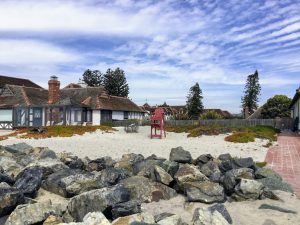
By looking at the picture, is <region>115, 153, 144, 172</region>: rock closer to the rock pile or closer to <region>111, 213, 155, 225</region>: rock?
the rock pile

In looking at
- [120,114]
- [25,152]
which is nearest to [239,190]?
[25,152]

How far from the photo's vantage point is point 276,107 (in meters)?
59.8

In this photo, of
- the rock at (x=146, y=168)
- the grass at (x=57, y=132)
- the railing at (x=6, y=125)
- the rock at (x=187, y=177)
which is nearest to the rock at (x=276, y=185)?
the rock at (x=187, y=177)

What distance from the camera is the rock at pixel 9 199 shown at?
770cm

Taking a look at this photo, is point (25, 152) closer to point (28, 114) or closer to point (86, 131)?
point (86, 131)

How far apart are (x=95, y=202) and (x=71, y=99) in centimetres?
3070

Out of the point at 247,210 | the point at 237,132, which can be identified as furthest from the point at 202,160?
the point at 237,132

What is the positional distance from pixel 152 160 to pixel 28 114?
27.2 m

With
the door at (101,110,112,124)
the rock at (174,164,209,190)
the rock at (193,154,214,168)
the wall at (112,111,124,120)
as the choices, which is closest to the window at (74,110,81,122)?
the door at (101,110,112,124)

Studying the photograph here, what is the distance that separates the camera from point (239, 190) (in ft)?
27.1

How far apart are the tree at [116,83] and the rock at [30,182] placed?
57.9 metres

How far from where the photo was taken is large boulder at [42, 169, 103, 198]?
8898 millimetres

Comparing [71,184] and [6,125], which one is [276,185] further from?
[6,125]

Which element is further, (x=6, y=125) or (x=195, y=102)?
(x=195, y=102)
